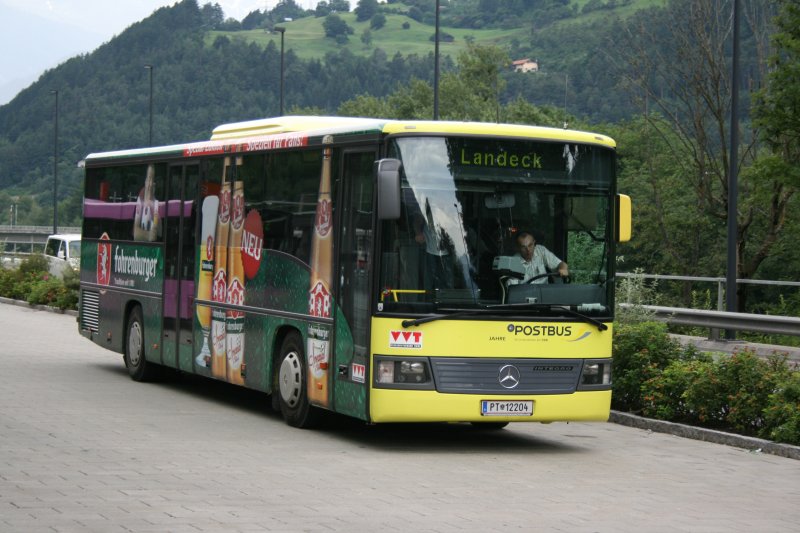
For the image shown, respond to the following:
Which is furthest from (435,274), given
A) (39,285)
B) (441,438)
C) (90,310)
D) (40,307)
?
(39,285)

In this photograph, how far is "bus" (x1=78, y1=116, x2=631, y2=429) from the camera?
1247cm

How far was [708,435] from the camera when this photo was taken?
14.1 meters

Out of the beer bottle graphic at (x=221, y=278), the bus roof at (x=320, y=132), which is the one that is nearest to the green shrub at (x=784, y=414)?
the bus roof at (x=320, y=132)

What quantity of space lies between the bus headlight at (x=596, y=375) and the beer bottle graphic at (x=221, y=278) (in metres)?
4.52

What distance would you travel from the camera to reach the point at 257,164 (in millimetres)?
15414

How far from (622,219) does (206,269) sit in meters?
5.30

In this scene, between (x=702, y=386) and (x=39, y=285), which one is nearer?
(x=702, y=386)

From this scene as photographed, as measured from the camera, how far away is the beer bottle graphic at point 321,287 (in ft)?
44.1

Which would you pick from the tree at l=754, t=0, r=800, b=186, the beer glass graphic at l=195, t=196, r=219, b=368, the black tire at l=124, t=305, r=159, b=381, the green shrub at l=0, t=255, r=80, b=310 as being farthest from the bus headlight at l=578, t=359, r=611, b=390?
the green shrub at l=0, t=255, r=80, b=310

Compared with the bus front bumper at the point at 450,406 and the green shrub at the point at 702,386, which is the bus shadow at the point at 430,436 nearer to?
the bus front bumper at the point at 450,406

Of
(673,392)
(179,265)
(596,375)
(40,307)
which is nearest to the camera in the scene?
(596,375)

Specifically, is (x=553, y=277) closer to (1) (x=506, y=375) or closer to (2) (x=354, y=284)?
(1) (x=506, y=375)

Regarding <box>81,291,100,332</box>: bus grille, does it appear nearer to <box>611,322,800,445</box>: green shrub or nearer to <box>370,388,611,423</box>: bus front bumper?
<box>611,322,800,445</box>: green shrub

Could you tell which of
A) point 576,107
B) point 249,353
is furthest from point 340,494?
point 576,107
